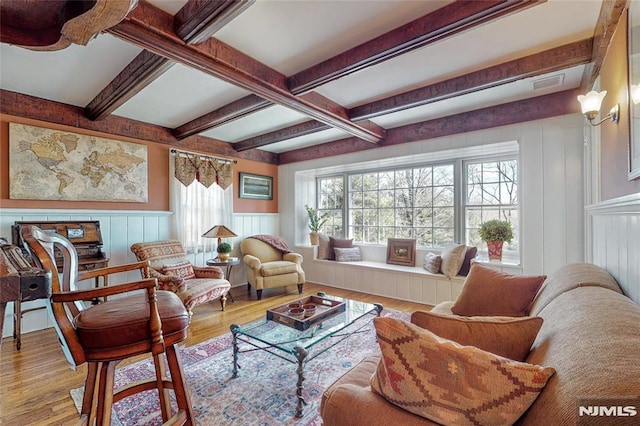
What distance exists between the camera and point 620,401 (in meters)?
0.56

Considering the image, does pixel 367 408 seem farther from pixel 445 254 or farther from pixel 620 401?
pixel 445 254

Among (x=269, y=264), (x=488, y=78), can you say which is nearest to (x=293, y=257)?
(x=269, y=264)

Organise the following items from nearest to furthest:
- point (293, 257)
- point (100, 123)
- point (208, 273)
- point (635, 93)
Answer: point (635, 93), point (100, 123), point (208, 273), point (293, 257)

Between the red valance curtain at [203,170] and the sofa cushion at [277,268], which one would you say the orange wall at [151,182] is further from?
the sofa cushion at [277,268]

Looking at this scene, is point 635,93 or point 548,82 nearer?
point 635,93

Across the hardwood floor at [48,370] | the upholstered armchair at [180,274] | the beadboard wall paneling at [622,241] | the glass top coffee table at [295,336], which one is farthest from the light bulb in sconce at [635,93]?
the upholstered armchair at [180,274]

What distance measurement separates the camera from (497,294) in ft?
5.85

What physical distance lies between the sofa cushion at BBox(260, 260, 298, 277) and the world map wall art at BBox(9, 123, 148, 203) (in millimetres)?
1807

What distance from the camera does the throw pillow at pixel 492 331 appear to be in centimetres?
96

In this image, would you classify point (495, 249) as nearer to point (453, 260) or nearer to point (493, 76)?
Answer: point (453, 260)

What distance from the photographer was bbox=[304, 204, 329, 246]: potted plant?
16.3ft

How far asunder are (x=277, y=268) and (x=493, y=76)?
325cm

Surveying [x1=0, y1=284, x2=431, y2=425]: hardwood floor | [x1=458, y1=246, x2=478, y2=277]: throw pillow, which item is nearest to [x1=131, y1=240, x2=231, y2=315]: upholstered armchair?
[x1=0, y1=284, x2=431, y2=425]: hardwood floor

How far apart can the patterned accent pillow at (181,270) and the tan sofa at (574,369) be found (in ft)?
8.92
